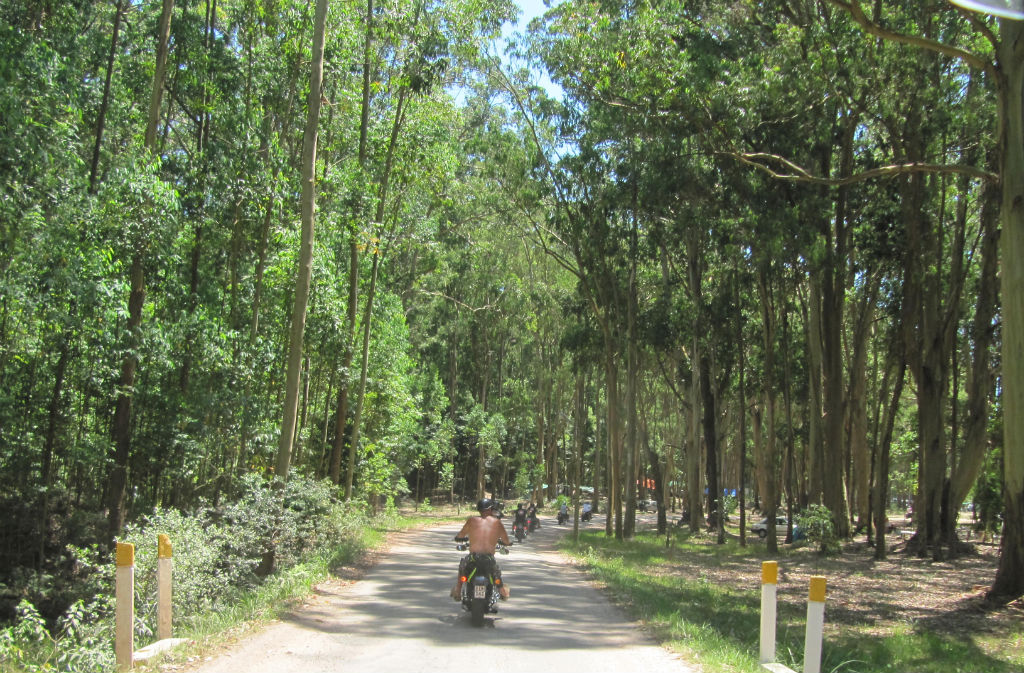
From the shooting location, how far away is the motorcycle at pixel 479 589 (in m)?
9.88

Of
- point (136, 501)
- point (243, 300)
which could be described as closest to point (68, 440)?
point (136, 501)

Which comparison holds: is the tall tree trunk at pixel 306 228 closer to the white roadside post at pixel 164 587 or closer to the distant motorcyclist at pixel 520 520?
the white roadside post at pixel 164 587

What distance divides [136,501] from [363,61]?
38.5 feet

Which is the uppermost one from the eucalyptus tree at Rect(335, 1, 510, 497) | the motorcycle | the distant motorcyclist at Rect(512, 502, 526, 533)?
the eucalyptus tree at Rect(335, 1, 510, 497)

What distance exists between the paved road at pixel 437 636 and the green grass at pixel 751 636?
15.1 inches

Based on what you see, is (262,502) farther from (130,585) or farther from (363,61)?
(363,61)

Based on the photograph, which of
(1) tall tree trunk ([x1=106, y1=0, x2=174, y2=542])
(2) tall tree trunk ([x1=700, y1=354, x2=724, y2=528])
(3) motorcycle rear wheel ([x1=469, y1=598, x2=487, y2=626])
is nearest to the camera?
(3) motorcycle rear wheel ([x1=469, y1=598, x2=487, y2=626])

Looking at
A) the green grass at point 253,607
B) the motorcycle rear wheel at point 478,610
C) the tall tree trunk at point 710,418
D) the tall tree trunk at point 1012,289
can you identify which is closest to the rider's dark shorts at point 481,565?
the motorcycle rear wheel at point 478,610

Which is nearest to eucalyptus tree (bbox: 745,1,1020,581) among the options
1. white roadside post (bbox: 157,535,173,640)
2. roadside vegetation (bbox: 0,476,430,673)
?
roadside vegetation (bbox: 0,476,430,673)

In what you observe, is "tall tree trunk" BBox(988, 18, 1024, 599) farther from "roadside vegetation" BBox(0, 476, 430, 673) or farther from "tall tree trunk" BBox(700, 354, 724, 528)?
"tall tree trunk" BBox(700, 354, 724, 528)

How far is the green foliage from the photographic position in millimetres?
22562

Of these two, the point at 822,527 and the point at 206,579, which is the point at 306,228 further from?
the point at 822,527

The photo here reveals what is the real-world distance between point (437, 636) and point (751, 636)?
3882 millimetres

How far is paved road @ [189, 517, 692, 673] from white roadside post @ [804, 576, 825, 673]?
132 centimetres
